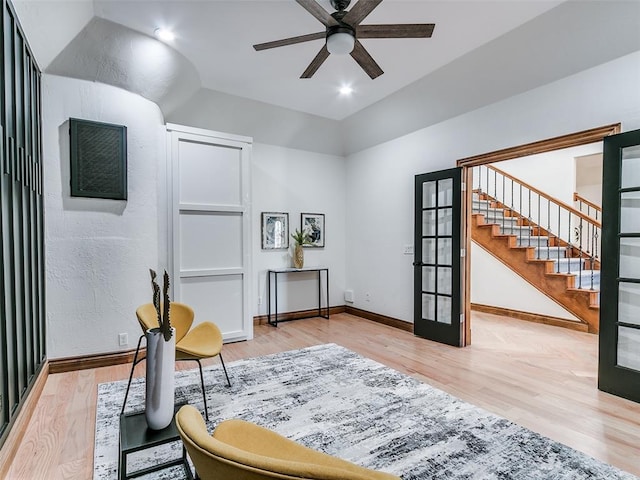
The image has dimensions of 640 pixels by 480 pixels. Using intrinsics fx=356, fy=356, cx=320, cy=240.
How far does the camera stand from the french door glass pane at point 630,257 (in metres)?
2.80

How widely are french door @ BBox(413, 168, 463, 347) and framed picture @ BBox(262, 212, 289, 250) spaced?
2.03 metres

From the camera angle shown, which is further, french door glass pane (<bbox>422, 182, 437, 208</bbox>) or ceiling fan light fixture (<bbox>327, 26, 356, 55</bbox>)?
french door glass pane (<bbox>422, 182, 437, 208</bbox>)

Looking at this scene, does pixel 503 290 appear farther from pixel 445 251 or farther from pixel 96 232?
pixel 96 232

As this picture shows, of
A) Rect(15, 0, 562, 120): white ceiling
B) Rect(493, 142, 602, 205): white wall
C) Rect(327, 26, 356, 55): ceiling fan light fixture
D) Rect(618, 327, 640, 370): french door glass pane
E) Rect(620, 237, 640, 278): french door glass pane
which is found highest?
Rect(15, 0, 562, 120): white ceiling

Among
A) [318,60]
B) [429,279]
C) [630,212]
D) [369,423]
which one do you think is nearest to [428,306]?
[429,279]

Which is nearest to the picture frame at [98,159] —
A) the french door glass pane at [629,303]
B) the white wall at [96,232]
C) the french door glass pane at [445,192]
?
the white wall at [96,232]

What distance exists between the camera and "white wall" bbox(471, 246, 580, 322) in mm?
5539

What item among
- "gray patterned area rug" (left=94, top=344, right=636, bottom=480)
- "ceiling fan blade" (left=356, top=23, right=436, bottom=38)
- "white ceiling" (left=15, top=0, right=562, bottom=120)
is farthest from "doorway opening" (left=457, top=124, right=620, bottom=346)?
"ceiling fan blade" (left=356, top=23, right=436, bottom=38)

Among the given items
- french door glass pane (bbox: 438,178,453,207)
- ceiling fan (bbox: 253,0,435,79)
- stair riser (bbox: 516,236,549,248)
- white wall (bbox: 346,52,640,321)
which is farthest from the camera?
stair riser (bbox: 516,236,549,248)

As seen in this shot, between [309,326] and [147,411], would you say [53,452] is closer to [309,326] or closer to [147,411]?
[147,411]

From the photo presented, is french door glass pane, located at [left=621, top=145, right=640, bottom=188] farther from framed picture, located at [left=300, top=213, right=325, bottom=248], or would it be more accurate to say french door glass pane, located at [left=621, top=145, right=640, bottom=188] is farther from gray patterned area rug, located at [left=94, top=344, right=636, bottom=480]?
framed picture, located at [left=300, top=213, right=325, bottom=248]

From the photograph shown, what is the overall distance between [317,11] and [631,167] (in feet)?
8.88

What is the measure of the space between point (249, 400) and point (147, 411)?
1.09 m

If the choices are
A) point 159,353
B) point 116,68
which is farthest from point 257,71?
point 159,353
